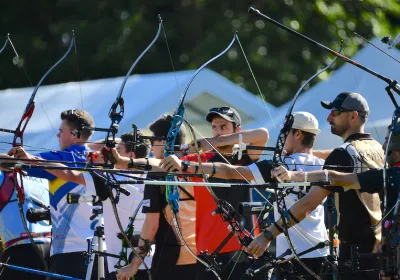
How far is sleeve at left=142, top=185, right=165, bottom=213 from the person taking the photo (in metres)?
6.10

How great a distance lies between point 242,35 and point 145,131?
7.83m

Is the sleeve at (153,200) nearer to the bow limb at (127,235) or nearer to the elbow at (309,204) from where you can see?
the bow limb at (127,235)

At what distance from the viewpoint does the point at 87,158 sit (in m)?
6.28

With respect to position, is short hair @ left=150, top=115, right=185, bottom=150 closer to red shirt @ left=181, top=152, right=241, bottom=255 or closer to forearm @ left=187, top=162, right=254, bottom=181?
red shirt @ left=181, top=152, right=241, bottom=255

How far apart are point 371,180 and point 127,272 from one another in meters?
1.63

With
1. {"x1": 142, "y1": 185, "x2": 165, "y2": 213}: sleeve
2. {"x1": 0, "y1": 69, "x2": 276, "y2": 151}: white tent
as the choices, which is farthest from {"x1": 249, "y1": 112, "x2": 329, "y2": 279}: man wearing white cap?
{"x1": 0, "y1": 69, "x2": 276, "y2": 151}: white tent

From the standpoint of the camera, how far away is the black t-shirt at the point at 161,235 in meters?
6.12

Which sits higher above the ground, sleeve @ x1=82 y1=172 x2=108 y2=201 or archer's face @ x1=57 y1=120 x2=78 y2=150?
archer's face @ x1=57 y1=120 x2=78 y2=150

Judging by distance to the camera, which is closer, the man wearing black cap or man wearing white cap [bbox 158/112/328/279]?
the man wearing black cap

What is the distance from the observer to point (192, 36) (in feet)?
57.3

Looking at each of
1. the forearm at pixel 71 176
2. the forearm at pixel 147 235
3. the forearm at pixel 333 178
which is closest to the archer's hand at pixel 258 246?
the forearm at pixel 333 178

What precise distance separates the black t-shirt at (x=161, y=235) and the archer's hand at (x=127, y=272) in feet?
0.49

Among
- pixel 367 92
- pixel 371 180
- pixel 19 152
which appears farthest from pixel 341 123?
pixel 367 92

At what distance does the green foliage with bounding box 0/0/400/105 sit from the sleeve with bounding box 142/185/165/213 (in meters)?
9.97
